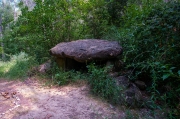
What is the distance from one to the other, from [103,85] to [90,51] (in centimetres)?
100

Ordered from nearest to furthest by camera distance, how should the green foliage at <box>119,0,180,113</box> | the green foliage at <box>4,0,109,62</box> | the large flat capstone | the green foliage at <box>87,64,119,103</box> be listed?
the green foliage at <box>119,0,180,113</box> < the green foliage at <box>87,64,119,103</box> < the large flat capstone < the green foliage at <box>4,0,109,62</box>

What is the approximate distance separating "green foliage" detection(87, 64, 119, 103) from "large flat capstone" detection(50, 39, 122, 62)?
377 mm

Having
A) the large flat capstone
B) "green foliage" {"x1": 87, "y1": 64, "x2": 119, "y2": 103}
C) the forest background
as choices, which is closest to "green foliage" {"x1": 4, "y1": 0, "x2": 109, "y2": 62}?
the forest background

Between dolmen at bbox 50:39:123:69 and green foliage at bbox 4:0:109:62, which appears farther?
green foliage at bbox 4:0:109:62

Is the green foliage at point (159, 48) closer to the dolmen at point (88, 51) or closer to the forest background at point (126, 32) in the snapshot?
the forest background at point (126, 32)

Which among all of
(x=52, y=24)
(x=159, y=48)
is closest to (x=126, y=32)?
(x=159, y=48)

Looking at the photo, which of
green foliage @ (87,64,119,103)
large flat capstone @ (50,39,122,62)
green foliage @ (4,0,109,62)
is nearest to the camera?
green foliage @ (87,64,119,103)

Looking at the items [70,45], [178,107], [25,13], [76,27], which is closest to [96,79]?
[70,45]

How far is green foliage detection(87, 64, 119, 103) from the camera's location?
3.49m

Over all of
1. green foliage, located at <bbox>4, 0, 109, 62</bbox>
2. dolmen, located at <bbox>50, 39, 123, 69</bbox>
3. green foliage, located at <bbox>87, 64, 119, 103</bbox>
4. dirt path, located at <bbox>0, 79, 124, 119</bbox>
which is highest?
green foliage, located at <bbox>4, 0, 109, 62</bbox>

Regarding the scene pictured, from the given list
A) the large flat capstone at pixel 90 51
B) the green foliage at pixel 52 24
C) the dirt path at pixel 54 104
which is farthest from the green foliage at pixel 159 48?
the green foliage at pixel 52 24

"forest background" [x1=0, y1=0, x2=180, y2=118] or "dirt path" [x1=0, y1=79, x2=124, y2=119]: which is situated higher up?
"forest background" [x1=0, y1=0, x2=180, y2=118]

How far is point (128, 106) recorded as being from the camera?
3301mm

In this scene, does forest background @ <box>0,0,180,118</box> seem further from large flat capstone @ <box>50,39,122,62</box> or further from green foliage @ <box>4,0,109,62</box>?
large flat capstone @ <box>50,39,122,62</box>
